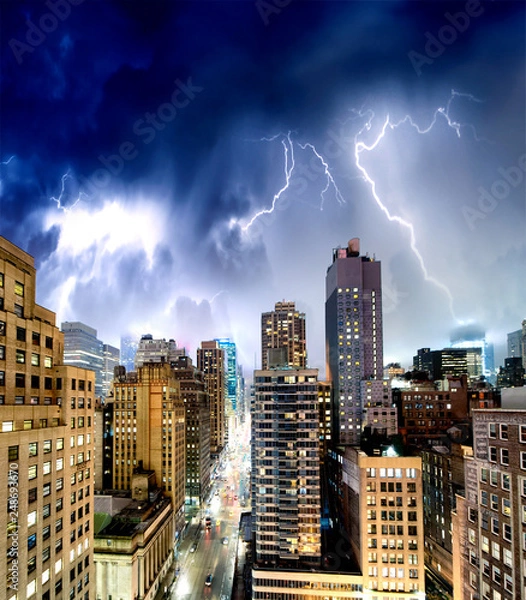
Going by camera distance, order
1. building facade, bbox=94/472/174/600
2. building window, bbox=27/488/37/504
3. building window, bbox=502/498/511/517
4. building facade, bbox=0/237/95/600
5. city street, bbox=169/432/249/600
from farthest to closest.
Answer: city street, bbox=169/432/249/600, building facade, bbox=94/472/174/600, building window, bbox=502/498/511/517, building window, bbox=27/488/37/504, building facade, bbox=0/237/95/600

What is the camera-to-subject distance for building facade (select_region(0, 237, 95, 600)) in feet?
105

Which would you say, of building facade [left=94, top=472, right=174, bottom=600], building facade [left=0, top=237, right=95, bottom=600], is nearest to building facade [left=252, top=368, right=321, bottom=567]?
building facade [left=94, top=472, right=174, bottom=600]

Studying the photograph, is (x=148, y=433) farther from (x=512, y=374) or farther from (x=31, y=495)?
(x=512, y=374)

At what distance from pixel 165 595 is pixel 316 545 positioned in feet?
99.5

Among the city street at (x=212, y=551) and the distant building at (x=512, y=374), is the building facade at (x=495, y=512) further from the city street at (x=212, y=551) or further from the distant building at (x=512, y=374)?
the distant building at (x=512, y=374)

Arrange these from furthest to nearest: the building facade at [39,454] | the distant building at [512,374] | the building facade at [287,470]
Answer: the distant building at [512,374] → the building facade at [287,470] → the building facade at [39,454]

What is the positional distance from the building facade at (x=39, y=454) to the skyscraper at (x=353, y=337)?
87787 millimetres

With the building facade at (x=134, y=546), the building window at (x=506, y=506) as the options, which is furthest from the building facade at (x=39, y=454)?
the building window at (x=506, y=506)

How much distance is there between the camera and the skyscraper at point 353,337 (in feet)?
391

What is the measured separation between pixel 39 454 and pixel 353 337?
102 meters

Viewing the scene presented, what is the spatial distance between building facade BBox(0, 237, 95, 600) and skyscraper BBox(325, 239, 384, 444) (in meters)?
87.8

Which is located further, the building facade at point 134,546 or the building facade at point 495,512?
the building facade at point 134,546

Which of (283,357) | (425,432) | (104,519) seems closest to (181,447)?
(104,519)

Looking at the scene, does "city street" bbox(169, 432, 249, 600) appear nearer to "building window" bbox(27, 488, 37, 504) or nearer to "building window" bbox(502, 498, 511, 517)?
"building window" bbox(27, 488, 37, 504)
